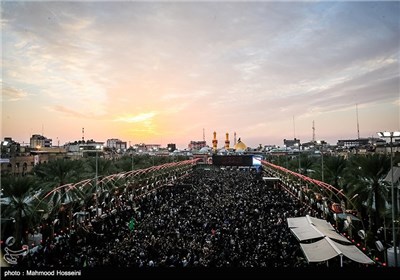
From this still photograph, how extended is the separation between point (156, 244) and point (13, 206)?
26.0 feet

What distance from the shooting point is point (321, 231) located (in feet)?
49.4

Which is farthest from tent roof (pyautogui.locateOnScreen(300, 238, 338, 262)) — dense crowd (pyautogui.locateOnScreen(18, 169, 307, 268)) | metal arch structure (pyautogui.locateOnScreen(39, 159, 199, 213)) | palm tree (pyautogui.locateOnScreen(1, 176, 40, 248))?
palm tree (pyautogui.locateOnScreen(1, 176, 40, 248))

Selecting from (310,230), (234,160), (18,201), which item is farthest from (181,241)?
(234,160)

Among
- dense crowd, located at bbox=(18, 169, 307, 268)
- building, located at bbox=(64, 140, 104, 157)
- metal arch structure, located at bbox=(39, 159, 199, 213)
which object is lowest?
dense crowd, located at bbox=(18, 169, 307, 268)

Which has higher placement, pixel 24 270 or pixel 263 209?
pixel 24 270

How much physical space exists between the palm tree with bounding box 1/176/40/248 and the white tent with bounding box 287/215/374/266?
14352 mm

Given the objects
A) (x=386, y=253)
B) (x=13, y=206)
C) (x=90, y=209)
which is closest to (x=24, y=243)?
(x=13, y=206)

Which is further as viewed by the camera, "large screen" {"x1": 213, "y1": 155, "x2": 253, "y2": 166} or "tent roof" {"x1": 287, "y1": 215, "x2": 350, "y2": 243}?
"large screen" {"x1": 213, "y1": 155, "x2": 253, "y2": 166}

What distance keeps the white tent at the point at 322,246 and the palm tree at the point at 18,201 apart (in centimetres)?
1435

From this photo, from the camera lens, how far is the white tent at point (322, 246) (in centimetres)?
1193

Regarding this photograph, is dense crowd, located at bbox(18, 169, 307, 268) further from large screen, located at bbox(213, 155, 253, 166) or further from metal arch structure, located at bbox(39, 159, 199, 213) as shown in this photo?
large screen, located at bbox(213, 155, 253, 166)

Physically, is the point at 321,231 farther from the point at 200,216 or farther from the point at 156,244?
the point at 200,216

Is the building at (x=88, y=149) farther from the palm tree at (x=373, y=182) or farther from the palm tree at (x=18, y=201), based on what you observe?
the palm tree at (x=373, y=182)

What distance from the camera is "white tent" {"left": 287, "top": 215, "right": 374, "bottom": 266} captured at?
470 inches
